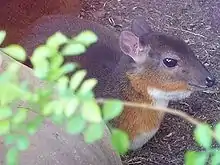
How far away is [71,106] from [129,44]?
7.38ft

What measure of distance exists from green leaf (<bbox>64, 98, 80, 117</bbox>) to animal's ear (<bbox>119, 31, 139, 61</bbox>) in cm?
222

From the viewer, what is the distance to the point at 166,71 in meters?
3.18

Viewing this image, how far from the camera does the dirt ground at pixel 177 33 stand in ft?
11.3

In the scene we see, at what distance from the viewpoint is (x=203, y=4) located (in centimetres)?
446

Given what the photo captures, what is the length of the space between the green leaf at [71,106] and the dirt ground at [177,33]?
2.31m

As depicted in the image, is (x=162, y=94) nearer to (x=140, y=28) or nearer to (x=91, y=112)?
(x=140, y=28)

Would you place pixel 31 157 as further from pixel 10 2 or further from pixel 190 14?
pixel 190 14

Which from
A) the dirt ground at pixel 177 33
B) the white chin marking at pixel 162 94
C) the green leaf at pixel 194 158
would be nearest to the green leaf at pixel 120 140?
the green leaf at pixel 194 158

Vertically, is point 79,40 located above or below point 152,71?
above

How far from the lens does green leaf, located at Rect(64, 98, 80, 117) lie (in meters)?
1.01

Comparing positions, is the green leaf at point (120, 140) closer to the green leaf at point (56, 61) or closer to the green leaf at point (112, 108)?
the green leaf at point (112, 108)

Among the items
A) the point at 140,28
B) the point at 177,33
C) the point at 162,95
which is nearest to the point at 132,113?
the point at 162,95

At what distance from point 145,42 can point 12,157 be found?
2214 mm

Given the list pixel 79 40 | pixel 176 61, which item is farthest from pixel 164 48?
pixel 79 40
